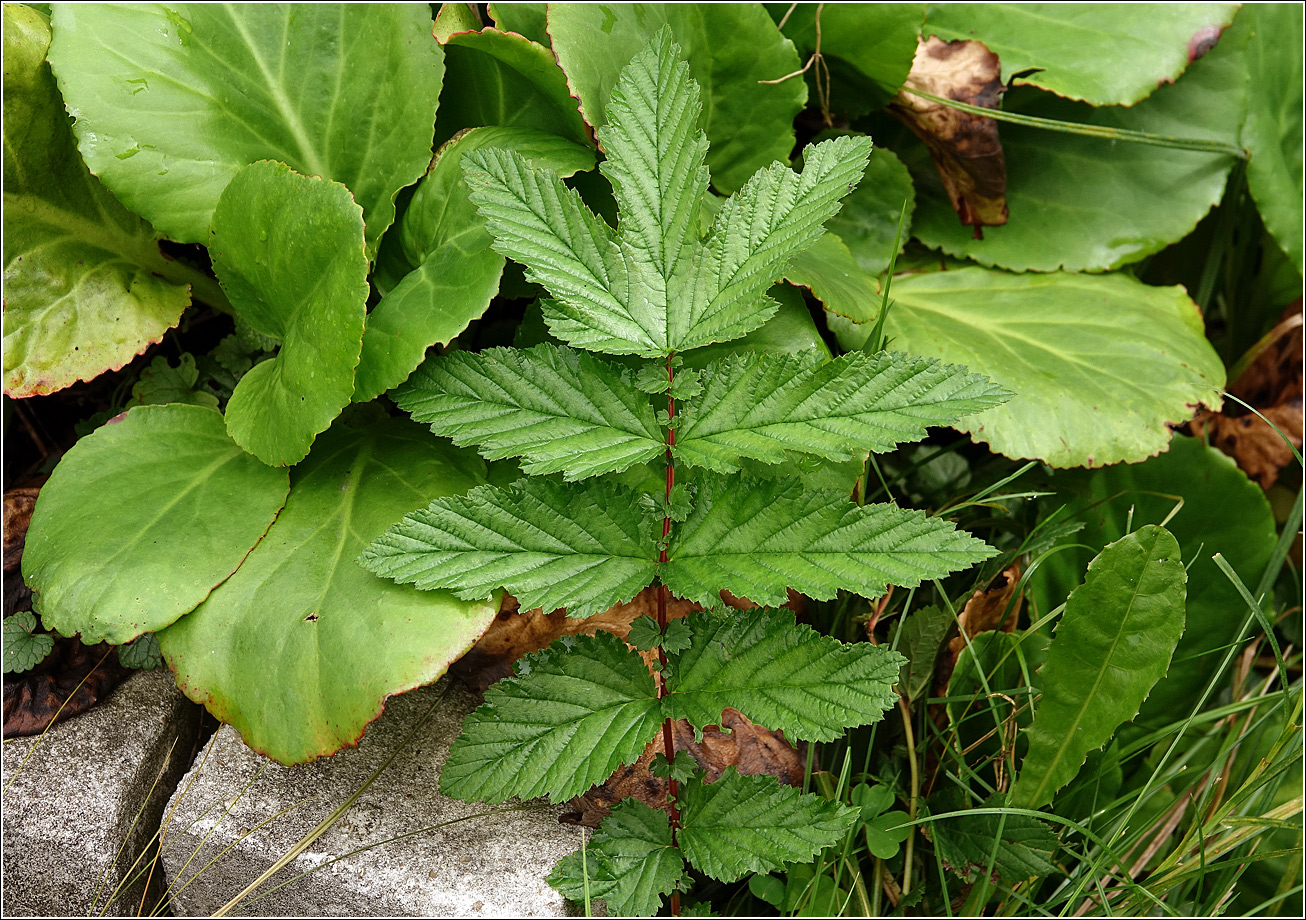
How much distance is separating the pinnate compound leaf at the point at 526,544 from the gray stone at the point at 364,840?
0.40m

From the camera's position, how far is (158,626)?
3.39ft

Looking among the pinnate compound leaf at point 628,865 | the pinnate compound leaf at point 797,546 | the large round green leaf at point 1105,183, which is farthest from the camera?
the large round green leaf at point 1105,183

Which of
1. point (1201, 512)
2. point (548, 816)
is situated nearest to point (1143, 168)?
point (1201, 512)

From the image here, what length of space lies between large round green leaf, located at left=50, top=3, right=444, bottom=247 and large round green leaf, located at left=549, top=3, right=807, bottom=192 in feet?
0.70

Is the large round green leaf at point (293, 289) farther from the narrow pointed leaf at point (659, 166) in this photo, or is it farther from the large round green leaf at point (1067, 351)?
the large round green leaf at point (1067, 351)

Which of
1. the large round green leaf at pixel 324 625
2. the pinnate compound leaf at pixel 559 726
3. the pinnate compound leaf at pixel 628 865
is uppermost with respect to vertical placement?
the large round green leaf at pixel 324 625

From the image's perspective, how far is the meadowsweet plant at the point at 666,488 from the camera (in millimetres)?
922

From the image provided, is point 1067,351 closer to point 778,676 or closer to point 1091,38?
point 1091,38

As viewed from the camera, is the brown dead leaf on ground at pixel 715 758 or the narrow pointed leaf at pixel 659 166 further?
the brown dead leaf on ground at pixel 715 758

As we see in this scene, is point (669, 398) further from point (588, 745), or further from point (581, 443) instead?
point (588, 745)

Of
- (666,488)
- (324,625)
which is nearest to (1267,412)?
(666,488)

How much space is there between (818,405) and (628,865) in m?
0.55

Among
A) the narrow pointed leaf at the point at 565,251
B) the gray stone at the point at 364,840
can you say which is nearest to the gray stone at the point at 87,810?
the gray stone at the point at 364,840

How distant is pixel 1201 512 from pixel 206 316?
60.4 inches
